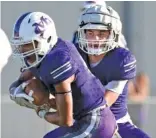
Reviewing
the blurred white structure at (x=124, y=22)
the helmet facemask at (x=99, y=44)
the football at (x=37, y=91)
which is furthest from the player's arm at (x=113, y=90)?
the blurred white structure at (x=124, y=22)

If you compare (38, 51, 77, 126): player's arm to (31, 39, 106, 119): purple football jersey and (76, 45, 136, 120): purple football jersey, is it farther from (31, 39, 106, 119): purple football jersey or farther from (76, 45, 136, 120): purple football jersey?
(76, 45, 136, 120): purple football jersey

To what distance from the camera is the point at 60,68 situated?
4.63m

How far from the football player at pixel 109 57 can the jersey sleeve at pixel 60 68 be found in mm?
643

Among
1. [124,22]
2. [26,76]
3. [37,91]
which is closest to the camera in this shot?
[37,91]

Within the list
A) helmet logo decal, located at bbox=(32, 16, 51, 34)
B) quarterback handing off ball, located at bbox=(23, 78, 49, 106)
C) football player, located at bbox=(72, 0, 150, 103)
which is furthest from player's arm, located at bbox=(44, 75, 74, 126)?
football player, located at bbox=(72, 0, 150, 103)

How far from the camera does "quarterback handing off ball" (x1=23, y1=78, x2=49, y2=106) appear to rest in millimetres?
4855

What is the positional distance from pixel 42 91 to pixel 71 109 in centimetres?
26

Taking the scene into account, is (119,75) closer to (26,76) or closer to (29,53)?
(26,76)

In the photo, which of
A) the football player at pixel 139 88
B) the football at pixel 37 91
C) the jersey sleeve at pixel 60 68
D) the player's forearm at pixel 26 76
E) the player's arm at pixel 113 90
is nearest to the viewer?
the jersey sleeve at pixel 60 68

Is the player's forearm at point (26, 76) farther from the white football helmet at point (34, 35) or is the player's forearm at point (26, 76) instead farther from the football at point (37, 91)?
the white football helmet at point (34, 35)

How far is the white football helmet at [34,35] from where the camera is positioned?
4.73m

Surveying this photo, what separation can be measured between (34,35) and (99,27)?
28.4 inches

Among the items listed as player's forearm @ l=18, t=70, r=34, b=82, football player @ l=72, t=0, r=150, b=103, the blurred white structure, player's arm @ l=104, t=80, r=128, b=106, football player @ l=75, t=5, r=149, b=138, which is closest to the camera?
player's forearm @ l=18, t=70, r=34, b=82

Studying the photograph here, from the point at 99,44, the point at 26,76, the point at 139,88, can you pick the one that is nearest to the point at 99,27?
the point at 99,44
